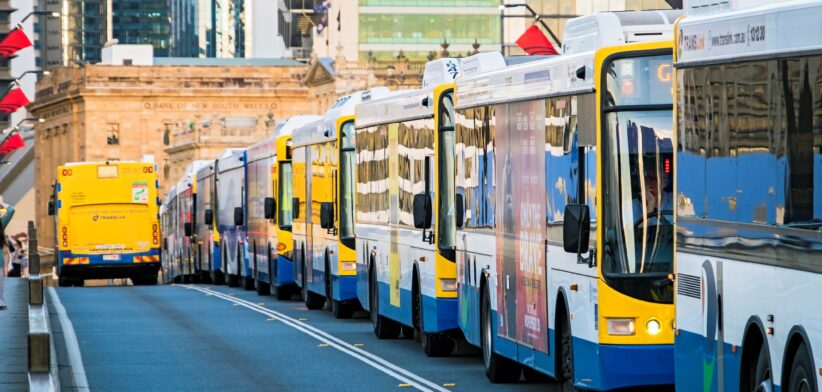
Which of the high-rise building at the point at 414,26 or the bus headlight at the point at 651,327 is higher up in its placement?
the high-rise building at the point at 414,26

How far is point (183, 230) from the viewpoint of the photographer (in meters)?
68.2

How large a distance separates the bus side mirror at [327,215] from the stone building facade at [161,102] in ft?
440

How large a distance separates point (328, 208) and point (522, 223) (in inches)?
473

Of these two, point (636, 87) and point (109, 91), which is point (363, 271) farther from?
point (109, 91)

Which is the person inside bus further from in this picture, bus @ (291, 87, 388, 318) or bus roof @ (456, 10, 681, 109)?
bus @ (291, 87, 388, 318)

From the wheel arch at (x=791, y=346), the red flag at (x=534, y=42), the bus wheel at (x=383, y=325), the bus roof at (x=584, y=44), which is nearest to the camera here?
the wheel arch at (x=791, y=346)

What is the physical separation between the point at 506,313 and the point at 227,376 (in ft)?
10.4

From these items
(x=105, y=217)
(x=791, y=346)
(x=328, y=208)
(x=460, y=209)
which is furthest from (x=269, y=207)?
(x=791, y=346)

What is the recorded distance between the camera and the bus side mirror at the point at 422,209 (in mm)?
21438

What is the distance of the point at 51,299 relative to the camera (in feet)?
128

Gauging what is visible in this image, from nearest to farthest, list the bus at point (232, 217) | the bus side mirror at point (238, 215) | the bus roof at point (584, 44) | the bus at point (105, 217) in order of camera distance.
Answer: the bus roof at point (584, 44) → the bus side mirror at point (238, 215) → the bus at point (232, 217) → the bus at point (105, 217)

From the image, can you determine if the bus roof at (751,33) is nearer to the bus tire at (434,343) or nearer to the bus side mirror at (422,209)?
the bus side mirror at (422,209)

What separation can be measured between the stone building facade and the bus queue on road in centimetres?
14199

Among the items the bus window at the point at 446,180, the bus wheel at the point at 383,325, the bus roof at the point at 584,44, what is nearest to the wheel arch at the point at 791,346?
the bus roof at the point at 584,44
